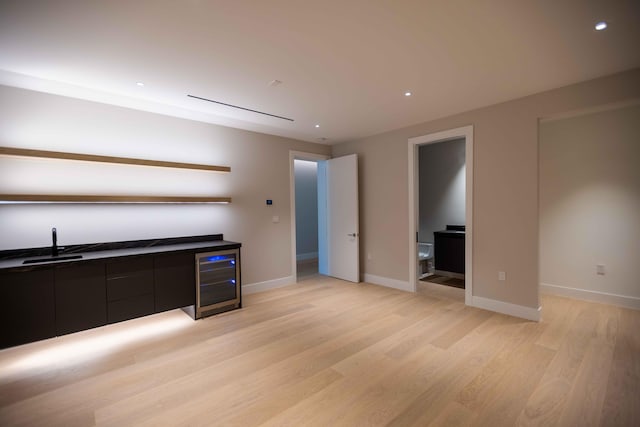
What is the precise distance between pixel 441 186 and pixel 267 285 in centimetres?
391

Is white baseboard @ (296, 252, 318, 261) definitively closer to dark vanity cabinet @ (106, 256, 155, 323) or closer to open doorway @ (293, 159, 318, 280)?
open doorway @ (293, 159, 318, 280)

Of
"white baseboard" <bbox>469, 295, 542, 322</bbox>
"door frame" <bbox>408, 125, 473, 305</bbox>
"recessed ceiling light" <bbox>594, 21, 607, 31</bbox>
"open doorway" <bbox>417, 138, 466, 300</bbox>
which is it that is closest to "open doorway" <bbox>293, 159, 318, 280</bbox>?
"open doorway" <bbox>417, 138, 466, 300</bbox>

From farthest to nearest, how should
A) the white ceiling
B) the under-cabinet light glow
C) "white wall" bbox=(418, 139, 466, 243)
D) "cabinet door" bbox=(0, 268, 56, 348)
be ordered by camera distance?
"white wall" bbox=(418, 139, 466, 243) → the under-cabinet light glow → "cabinet door" bbox=(0, 268, 56, 348) → the white ceiling

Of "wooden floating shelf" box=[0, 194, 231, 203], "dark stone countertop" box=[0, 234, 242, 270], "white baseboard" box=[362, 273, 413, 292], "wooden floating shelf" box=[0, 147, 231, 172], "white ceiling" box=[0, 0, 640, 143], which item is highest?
"white ceiling" box=[0, 0, 640, 143]

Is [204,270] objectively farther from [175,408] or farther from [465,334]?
[465,334]

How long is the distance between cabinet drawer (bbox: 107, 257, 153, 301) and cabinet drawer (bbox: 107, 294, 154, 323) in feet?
0.15

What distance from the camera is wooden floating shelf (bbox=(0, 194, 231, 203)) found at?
2775mm

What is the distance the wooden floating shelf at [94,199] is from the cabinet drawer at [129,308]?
45.9 inches

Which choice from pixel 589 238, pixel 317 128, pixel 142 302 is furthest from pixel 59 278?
pixel 589 238

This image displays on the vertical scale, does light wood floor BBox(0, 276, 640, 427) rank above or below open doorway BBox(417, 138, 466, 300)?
below

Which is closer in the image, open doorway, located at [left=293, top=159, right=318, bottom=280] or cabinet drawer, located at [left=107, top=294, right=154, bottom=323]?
cabinet drawer, located at [left=107, top=294, right=154, bottom=323]

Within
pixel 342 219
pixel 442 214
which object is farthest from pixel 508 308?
pixel 342 219

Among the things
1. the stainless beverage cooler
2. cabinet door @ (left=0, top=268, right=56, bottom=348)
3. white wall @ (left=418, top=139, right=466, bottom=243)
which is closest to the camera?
cabinet door @ (left=0, top=268, right=56, bottom=348)

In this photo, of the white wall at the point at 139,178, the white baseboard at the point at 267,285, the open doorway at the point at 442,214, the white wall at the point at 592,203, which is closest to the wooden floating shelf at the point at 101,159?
the white wall at the point at 139,178
